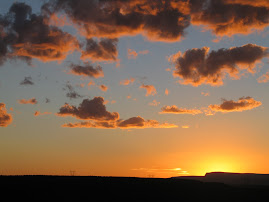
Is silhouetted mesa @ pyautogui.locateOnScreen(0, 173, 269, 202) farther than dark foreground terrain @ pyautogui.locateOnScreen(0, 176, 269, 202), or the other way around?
silhouetted mesa @ pyautogui.locateOnScreen(0, 173, 269, 202)

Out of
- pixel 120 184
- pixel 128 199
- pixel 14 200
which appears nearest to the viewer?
pixel 14 200

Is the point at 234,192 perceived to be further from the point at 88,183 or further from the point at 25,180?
the point at 25,180

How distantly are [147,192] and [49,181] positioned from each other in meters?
25.5

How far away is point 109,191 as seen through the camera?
91500mm

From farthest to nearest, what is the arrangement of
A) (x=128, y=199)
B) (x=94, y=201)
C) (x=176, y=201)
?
1. (x=176, y=201)
2. (x=128, y=199)
3. (x=94, y=201)

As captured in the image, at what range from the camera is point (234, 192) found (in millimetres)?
118375

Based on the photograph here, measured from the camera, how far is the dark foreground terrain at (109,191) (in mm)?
78688

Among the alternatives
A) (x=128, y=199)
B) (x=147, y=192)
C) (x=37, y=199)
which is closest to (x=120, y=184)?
(x=147, y=192)

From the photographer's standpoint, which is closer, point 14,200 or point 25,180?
point 14,200

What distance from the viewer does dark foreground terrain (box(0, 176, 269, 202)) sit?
258 ft

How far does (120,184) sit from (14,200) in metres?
36.6

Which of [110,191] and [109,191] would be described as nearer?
[109,191]

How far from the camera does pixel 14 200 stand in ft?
231

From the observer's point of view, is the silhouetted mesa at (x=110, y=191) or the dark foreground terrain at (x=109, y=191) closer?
the dark foreground terrain at (x=109, y=191)
